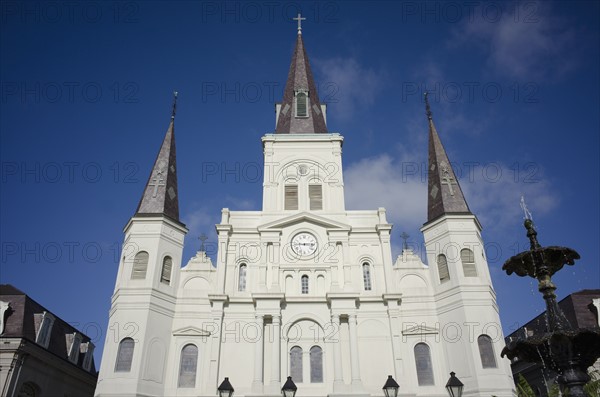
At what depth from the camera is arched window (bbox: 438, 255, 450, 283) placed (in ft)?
84.5

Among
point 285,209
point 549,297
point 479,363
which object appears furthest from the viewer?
point 285,209

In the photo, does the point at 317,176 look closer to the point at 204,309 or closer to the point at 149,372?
the point at 204,309

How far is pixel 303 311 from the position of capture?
25.7 m

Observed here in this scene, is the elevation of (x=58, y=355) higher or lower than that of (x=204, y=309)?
lower

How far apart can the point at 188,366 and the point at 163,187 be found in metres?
10.6

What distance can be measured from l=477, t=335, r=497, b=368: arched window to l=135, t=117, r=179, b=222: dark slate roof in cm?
1791

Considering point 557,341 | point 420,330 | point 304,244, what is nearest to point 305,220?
point 304,244

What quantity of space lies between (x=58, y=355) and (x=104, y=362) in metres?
5.20

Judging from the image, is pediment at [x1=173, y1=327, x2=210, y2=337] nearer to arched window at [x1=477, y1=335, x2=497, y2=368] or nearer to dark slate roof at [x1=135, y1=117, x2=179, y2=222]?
dark slate roof at [x1=135, y1=117, x2=179, y2=222]

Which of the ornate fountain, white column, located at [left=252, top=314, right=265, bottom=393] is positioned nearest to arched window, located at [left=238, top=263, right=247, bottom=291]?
white column, located at [left=252, top=314, right=265, bottom=393]

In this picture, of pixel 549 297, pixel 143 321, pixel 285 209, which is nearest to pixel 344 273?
pixel 285 209

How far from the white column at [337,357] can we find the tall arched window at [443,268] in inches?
248

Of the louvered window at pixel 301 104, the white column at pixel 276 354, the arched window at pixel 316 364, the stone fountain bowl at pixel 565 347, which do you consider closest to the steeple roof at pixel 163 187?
the white column at pixel 276 354

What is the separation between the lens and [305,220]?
2850 cm
